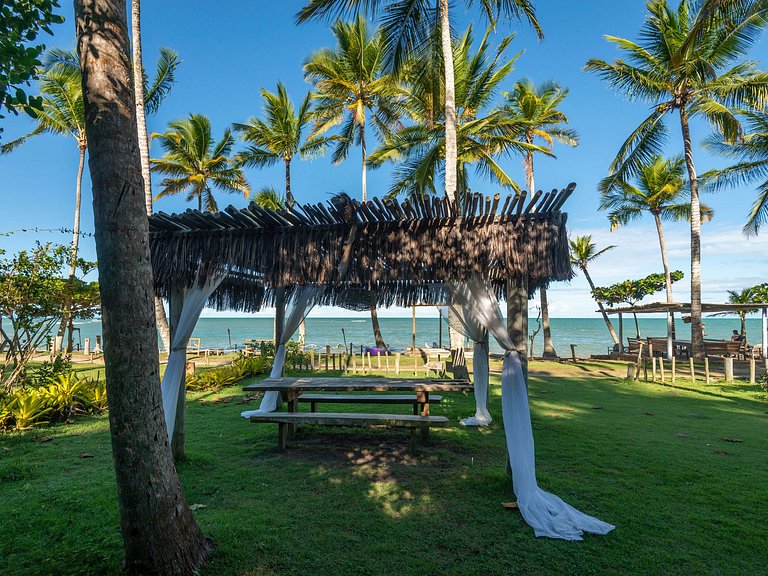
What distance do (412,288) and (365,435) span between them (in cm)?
260

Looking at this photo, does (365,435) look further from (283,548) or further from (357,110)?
(357,110)

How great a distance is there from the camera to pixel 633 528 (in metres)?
3.34

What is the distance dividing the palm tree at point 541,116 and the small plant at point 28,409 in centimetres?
1532

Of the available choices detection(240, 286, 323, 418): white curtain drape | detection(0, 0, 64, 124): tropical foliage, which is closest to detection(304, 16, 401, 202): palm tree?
detection(240, 286, 323, 418): white curtain drape

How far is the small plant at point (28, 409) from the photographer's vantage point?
633 centimetres

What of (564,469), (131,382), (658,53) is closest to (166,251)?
(131,382)

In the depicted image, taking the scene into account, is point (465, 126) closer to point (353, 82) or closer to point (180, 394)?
point (353, 82)

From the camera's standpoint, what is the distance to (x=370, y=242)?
502cm

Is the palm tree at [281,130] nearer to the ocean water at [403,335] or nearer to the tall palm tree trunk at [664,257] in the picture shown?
the ocean water at [403,335]

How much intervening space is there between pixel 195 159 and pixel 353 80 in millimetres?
9730

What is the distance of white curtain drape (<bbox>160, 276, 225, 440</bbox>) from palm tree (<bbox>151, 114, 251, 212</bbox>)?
1839 cm

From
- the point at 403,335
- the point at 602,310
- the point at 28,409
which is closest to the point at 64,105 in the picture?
the point at 28,409

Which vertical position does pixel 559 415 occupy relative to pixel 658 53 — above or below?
below

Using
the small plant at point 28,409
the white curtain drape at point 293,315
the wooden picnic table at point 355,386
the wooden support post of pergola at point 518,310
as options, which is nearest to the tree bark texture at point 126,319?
the wooden picnic table at point 355,386
